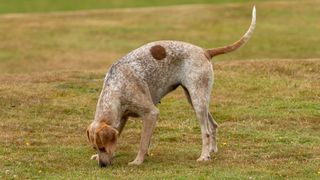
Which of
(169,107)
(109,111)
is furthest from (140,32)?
(109,111)

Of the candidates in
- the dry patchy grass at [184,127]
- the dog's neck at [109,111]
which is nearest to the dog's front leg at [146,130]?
the dry patchy grass at [184,127]

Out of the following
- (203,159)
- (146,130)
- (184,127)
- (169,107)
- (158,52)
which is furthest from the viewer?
(169,107)

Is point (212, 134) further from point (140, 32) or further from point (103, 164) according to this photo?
point (140, 32)

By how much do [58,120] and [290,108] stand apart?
172 inches

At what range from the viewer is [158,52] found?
12953mm

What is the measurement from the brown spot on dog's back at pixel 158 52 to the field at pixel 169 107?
1.50 meters

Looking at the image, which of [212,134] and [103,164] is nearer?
[103,164]

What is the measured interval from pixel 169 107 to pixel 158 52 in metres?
4.71

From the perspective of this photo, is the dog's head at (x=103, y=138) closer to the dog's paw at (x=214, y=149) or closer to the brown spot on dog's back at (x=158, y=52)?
the brown spot on dog's back at (x=158, y=52)

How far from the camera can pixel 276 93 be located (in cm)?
1856

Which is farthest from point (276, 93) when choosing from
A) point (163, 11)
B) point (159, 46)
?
point (163, 11)

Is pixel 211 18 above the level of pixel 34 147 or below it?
below

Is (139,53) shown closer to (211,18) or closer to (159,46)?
(159,46)

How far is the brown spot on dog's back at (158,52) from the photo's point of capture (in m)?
12.9
